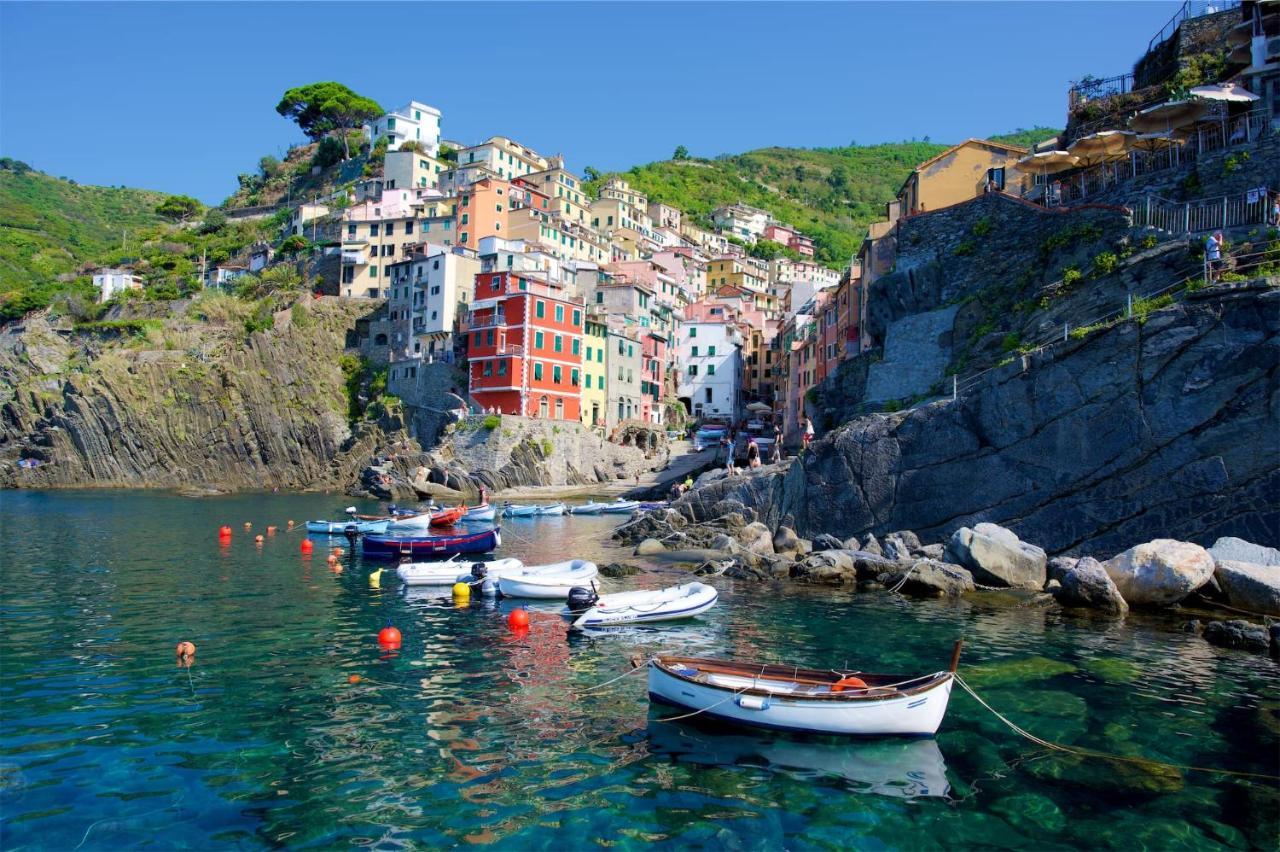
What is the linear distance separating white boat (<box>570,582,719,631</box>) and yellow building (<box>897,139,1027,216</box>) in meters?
31.3

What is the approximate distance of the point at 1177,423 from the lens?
87.1 ft

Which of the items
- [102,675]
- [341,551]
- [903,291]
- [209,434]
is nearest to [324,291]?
[209,434]

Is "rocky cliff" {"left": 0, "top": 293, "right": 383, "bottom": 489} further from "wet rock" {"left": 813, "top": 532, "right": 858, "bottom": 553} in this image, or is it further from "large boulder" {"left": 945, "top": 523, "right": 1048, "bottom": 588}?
"large boulder" {"left": 945, "top": 523, "right": 1048, "bottom": 588}

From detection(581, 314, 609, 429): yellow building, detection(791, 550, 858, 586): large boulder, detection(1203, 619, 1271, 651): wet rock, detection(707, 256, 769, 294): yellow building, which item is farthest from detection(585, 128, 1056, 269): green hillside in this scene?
detection(1203, 619, 1271, 651): wet rock

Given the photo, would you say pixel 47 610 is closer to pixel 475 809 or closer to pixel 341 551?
pixel 341 551

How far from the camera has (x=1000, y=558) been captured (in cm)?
2709

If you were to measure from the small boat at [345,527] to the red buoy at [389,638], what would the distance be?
61.6ft

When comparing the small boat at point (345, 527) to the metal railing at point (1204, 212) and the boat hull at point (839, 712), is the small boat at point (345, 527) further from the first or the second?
the metal railing at point (1204, 212)

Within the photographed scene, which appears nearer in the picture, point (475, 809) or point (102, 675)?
point (475, 809)

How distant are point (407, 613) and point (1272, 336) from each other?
2697cm

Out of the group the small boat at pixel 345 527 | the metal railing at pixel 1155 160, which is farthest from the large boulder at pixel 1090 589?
the small boat at pixel 345 527

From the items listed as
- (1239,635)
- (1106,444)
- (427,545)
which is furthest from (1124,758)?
(427,545)

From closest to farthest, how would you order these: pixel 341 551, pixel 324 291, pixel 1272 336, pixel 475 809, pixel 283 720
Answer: pixel 475 809 < pixel 283 720 < pixel 1272 336 < pixel 341 551 < pixel 324 291

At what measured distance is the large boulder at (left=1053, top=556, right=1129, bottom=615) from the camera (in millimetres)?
23891
